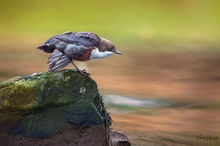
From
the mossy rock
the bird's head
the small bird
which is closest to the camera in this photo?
the mossy rock

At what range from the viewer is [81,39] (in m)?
7.27

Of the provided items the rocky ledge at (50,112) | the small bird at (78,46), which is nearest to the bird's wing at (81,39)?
the small bird at (78,46)

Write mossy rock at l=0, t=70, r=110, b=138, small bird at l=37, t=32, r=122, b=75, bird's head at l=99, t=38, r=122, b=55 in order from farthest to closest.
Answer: bird's head at l=99, t=38, r=122, b=55
small bird at l=37, t=32, r=122, b=75
mossy rock at l=0, t=70, r=110, b=138

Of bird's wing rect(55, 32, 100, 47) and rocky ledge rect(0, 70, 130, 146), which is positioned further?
bird's wing rect(55, 32, 100, 47)

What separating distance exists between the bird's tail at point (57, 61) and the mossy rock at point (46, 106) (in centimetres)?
30

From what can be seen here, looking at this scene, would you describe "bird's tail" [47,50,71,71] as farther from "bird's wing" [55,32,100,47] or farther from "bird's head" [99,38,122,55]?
"bird's head" [99,38,122,55]

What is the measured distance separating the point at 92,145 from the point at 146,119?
421 cm

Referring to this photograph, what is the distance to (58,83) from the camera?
23.4 ft

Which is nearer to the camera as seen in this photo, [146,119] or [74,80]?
[74,80]

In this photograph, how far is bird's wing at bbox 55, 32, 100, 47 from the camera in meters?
7.25

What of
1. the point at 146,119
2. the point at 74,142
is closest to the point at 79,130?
the point at 74,142

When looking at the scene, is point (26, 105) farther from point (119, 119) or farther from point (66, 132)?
point (119, 119)

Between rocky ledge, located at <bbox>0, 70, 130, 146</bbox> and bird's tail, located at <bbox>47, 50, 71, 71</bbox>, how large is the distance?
10.5 inches

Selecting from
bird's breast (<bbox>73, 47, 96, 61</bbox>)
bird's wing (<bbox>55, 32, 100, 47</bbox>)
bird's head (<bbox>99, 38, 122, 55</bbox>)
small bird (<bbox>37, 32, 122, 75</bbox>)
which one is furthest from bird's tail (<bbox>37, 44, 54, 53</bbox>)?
bird's head (<bbox>99, 38, 122, 55</bbox>)
